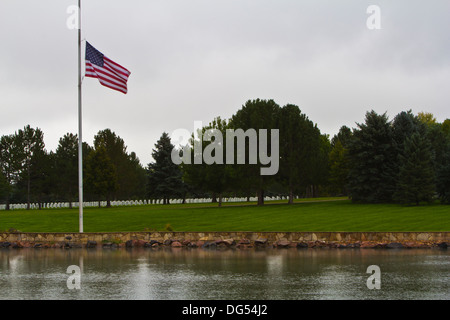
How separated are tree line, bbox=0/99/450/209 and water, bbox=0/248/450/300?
24.1m

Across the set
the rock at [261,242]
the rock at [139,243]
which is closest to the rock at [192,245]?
the rock at [139,243]

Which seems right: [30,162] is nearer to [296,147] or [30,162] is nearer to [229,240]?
[296,147]

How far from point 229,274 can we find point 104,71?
14.0 metres

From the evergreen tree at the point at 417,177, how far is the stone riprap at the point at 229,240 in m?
20.6

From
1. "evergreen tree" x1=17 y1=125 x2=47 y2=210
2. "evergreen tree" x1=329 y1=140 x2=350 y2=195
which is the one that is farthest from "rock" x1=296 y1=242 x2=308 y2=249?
"evergreen tree" x1=17 y1=125 x2=47 y2=210

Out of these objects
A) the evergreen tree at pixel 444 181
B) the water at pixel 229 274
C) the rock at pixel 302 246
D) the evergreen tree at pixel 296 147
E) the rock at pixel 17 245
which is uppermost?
the evergreen tree at pixel 296 147

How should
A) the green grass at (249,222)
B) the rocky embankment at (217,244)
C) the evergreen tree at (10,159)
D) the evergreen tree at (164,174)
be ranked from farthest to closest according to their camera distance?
the evergreen tree at (10,159)
the evergreen tree at (164,174)
the green grass at (249,222)
the rocky embankment at (217,244)

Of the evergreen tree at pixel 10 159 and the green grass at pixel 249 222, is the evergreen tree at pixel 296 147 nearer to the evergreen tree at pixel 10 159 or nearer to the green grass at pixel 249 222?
the green grass at pixel 249 222

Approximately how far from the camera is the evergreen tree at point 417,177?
44.9 meters

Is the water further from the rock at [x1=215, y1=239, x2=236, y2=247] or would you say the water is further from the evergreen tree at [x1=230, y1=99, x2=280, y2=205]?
the evergreen tree at [x1=230, y1=99, x2=280, y2=205]

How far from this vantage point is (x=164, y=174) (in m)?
76.1

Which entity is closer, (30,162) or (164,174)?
(164,174)

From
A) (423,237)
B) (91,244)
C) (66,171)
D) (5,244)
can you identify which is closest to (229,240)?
(91,244)
